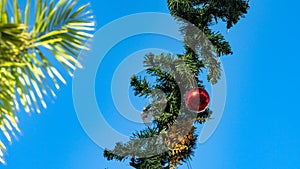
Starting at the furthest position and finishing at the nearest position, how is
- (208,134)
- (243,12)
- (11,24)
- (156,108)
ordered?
(243,12)
(208,134)
(156,108)
(11,24)

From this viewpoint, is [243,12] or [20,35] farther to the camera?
[243,12]

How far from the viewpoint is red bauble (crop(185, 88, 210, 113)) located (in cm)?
257

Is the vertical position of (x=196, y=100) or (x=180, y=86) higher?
(x=180, y=86)

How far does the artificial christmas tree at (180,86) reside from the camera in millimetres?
2621

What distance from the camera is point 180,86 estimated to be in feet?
9.23

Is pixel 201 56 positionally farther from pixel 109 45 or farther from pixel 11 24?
pixel 11 24

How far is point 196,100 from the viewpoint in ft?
8.45

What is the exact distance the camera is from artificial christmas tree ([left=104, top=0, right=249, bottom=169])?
2621 mm

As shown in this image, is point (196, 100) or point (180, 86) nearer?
point (196, 100)

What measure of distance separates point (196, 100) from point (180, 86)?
0.27m

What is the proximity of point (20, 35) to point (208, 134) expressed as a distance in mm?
1976

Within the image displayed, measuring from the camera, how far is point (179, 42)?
3.18 meters

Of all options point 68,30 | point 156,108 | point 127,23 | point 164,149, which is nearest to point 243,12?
point 127,23

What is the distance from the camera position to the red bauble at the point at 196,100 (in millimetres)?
2571
